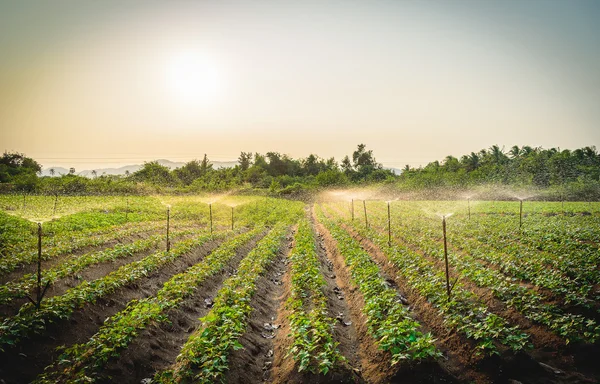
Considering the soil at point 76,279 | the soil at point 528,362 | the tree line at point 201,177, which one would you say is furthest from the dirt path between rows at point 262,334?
the tree line at point 201,177

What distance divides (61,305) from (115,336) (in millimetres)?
→ 2684

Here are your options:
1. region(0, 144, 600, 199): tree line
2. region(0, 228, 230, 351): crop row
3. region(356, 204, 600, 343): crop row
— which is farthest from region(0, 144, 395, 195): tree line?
region(356, 204, 600, 343): crop row

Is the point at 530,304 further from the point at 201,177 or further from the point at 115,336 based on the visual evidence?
the point at 201,177

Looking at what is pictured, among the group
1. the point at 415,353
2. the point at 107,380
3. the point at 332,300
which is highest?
the point at 415,353

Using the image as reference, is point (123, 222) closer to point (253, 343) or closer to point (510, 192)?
point (253, 343)

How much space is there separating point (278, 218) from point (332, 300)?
25930 mm

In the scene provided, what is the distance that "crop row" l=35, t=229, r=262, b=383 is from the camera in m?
5.46

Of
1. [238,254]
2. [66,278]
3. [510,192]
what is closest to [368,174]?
[510,192]

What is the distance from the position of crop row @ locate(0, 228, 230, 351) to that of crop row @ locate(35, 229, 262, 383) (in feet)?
3.58

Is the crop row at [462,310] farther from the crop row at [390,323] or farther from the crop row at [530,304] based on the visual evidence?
the crop row at [390,323]

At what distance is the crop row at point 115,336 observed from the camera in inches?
215

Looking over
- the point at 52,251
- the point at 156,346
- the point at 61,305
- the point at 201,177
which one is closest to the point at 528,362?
the point at 156,346

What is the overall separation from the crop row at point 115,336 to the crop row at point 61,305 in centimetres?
109

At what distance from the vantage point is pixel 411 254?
1352 cm
